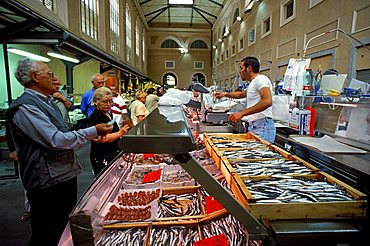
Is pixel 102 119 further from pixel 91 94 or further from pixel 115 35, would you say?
pixel 115 35

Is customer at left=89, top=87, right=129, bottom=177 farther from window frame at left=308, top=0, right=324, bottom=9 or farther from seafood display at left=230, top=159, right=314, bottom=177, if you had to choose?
window frame at left=308, top=0, right=324, bottom=9

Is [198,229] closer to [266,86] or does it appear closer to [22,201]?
[266,86]

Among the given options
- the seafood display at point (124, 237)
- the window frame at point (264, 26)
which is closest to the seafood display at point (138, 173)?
the seafood display at point (124, 237)

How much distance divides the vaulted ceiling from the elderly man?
1917 cm

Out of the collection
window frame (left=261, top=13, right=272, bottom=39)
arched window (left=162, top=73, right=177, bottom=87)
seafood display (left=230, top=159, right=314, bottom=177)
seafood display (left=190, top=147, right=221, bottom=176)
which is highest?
window frame (left=261, top=13, right=272, bottom=39)

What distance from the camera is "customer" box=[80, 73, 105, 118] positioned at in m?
4.21

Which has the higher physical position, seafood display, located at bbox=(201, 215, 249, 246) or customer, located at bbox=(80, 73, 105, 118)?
customer, located at bbox=(80, 73, 105, 118)

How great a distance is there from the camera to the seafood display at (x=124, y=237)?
1321 mm

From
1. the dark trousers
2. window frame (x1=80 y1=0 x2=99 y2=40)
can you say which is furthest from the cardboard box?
window frame (x1=80 y1=0 x2=99 y2=40)

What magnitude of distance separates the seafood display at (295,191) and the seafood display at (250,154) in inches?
15.0

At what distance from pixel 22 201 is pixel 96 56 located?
17.4 ft

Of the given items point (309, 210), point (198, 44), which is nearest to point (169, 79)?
point (198, 44)

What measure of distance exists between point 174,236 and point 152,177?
83 cm

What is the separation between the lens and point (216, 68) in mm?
Result: 22688
